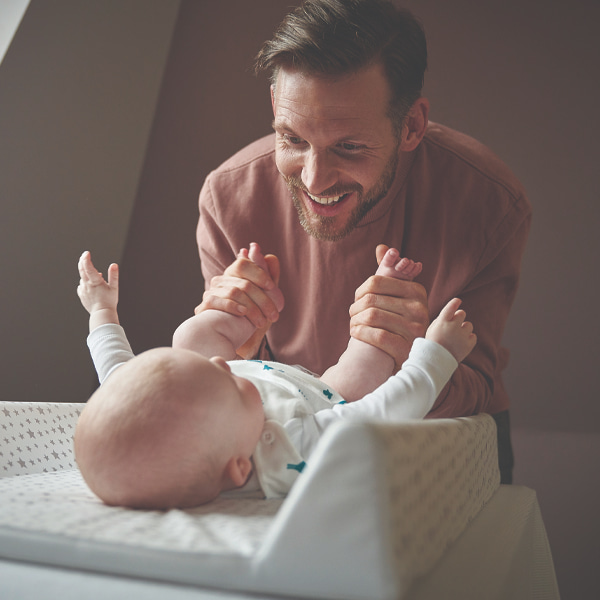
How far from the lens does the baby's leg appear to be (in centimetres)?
110

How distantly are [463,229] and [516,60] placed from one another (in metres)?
1.84

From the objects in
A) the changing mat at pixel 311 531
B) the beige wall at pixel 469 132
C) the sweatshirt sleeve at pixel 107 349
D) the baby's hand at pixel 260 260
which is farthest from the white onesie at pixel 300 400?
the beige wall at pixel 469 132

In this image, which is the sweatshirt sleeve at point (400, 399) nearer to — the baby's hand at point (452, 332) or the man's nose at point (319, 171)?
the baby's hand at point (452, 332)

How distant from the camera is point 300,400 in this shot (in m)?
0.88

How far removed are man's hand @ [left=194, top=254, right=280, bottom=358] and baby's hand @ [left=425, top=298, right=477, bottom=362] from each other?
15.5 inches

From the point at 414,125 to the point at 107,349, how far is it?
80 centimetres

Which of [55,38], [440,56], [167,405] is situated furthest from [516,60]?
[167,405]

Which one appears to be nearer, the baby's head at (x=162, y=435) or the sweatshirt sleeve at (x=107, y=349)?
the baby's head at (x=162, y=435)

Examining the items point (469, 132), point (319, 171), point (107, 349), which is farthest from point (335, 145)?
point (469, 132)

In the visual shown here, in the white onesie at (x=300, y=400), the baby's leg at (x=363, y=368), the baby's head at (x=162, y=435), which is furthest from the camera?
the baby's leg at (x=363, y=368)

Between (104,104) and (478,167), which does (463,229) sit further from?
(104,104)

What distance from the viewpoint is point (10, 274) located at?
1.78m

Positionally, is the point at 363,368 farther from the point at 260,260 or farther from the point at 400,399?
the point at 260,260

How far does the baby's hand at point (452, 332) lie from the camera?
988 mm
